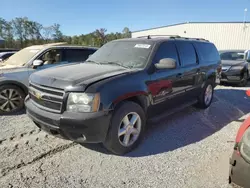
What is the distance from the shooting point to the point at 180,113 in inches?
210

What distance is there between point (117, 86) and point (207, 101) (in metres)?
3.78

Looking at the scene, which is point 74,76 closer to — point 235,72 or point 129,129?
point 129,129

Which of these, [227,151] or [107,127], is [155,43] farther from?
[227,151]

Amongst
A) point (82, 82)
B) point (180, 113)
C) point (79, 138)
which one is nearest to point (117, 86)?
point (82, 82)

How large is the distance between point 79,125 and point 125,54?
6.12ft

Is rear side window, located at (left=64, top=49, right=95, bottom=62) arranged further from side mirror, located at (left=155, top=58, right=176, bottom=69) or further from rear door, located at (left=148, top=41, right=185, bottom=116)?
side mirror, located at (left=155, top=58, right=176, bottom=69)

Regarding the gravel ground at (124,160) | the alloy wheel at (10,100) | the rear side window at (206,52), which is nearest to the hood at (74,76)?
the gravel ground at (124,160)

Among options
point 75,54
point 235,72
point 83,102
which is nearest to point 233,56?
point 235,72

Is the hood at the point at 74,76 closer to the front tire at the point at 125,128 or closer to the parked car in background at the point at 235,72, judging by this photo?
the front tire at the point at 125,128

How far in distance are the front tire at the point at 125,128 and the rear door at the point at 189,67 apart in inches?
63.7

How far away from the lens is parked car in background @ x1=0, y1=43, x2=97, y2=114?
4966 millimetres

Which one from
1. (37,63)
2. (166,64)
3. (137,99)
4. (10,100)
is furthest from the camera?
(37,63)

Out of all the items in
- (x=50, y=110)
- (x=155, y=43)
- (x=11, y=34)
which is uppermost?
(x=11, y=34)

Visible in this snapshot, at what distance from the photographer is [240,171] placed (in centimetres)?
216
